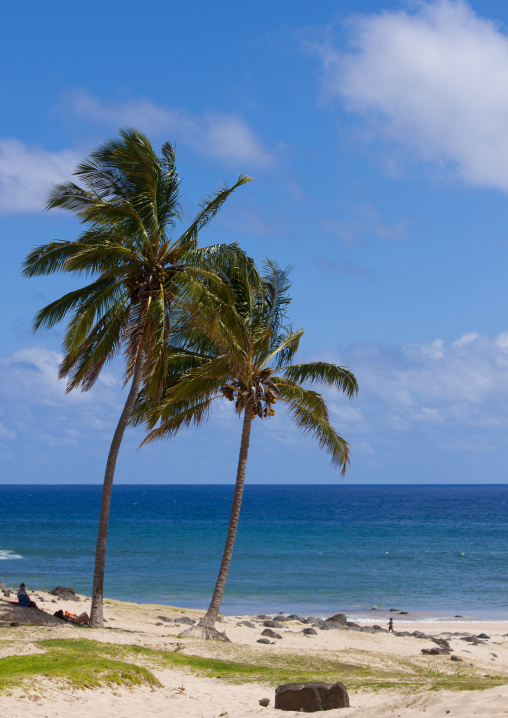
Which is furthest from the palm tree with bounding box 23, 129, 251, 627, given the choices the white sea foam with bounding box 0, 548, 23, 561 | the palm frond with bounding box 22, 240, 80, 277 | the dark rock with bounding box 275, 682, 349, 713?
the white sea foam with bounding box 0, 548, 23, 561

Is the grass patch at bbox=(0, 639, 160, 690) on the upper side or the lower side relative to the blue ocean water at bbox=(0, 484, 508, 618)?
upper

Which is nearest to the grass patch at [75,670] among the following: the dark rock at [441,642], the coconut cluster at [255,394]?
the coconut cluster at [255,394]

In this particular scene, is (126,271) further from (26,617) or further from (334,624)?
(334,624)

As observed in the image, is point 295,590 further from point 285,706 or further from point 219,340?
point 285,706

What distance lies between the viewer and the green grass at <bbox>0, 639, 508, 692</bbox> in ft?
37.2

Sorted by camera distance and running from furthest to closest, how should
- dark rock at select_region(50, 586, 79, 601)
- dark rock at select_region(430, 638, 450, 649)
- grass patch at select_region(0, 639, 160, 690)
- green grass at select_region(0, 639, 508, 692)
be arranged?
A: 1. dark rock at select_region(50, 586, 79, 601)
2. dark rock at select_region(430, 638, 450, 649)
3. green grass at select_region(0, 639, 508, 692)
4. grass patch at select_region(0, 639, 160, 690)

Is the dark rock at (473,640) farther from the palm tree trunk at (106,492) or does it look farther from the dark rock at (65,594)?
the dark rock at (65,594)

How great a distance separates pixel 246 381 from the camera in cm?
1938

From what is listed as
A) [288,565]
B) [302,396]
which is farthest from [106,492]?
[288,565]

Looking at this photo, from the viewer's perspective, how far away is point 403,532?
76.6 meters

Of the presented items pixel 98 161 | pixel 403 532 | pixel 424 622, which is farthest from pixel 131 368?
pixel 403 532

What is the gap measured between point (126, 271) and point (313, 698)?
11.2m

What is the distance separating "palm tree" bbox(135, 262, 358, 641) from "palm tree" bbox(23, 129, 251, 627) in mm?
1382

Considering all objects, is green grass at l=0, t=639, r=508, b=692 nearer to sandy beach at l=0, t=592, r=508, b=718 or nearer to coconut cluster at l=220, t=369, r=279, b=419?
sandy beach at l=0, t=592, r=508, b=718
